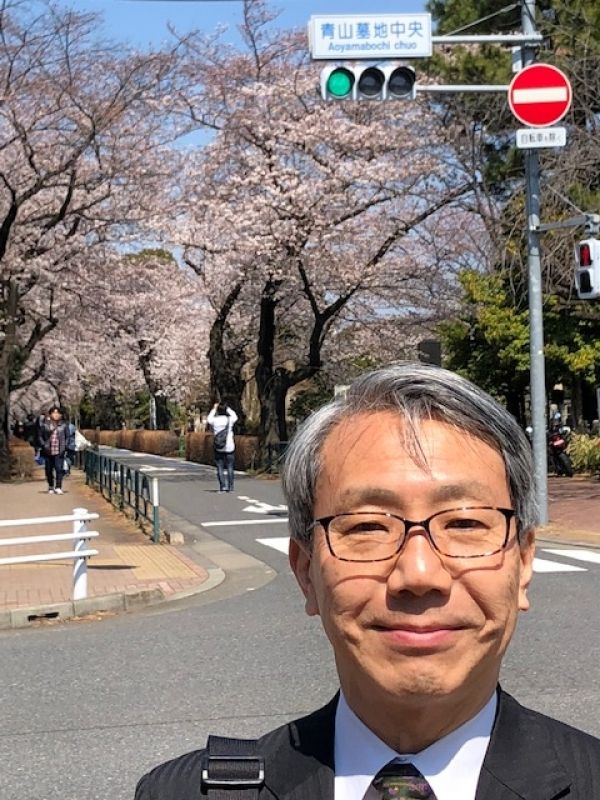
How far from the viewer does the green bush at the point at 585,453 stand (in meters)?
23.3

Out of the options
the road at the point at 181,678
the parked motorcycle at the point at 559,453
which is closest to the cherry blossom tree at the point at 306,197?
the parked motorcycle at the point at 559,453

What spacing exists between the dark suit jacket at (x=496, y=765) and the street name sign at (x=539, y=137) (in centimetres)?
1236

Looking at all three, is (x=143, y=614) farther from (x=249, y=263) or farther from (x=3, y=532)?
(x=249, y=263)

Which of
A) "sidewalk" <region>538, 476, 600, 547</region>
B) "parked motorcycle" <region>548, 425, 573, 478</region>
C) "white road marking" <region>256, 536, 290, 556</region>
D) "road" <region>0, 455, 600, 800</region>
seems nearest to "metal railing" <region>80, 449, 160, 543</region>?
"white road marking" <region>256, 536, 290, 556</region>

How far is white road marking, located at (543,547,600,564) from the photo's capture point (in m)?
11.3

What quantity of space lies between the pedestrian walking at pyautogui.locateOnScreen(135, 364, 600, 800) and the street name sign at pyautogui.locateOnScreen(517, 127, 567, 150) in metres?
12.2

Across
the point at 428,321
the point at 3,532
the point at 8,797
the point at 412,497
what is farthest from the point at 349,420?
the point at 428,321

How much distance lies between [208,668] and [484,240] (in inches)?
842

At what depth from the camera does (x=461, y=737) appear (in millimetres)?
1306

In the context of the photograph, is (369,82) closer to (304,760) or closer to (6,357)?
(304,760)

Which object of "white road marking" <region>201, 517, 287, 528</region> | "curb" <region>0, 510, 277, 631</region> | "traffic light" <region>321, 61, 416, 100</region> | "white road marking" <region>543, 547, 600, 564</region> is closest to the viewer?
"curb" <region>0, 510, 277, 631</region>

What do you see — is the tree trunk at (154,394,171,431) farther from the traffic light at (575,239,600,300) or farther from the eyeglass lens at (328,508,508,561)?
the eyeglass lens at (328,508,508,561)

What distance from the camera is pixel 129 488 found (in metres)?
17.0

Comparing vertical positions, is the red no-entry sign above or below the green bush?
above
